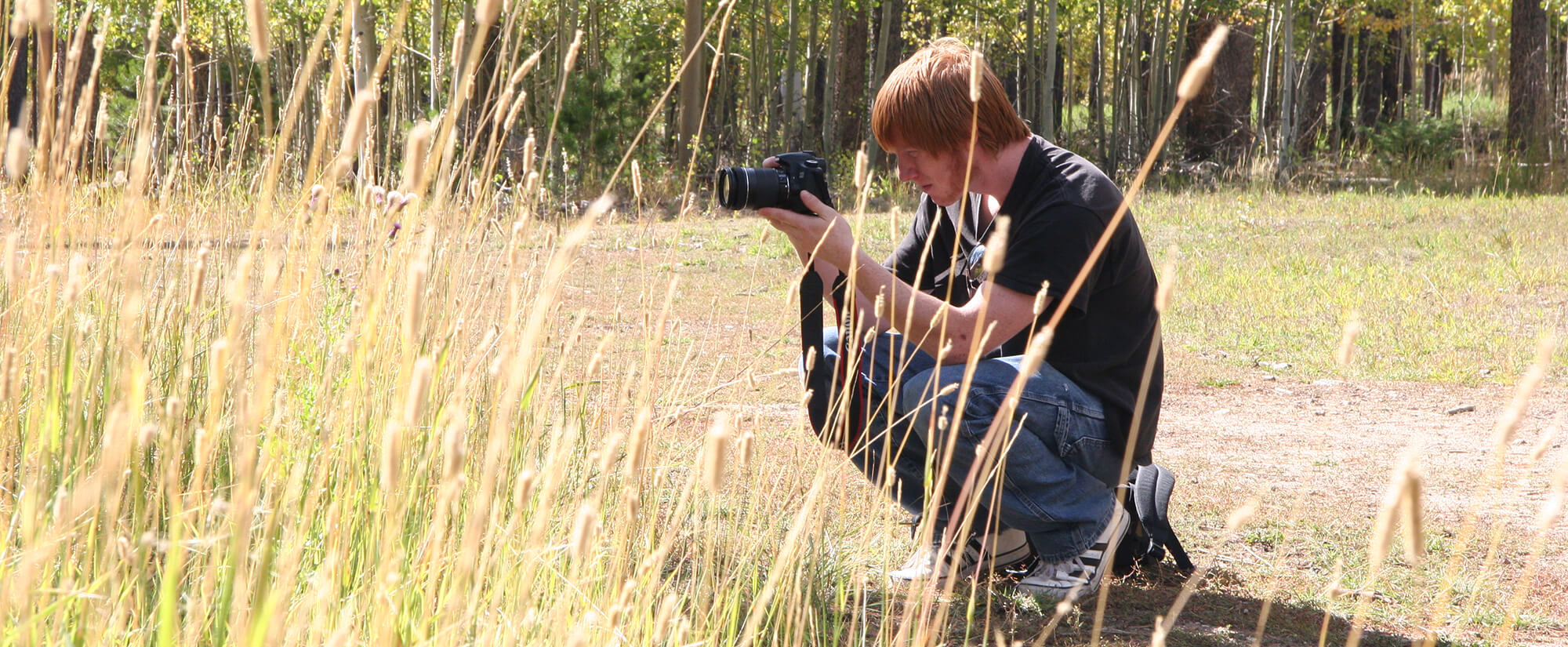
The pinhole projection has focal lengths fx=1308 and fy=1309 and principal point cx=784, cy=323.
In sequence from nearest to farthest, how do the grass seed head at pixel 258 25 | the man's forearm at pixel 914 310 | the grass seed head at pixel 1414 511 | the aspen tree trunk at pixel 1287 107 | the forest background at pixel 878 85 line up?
the grass seed head at pixel 1414 511, the grass seed head at pixel 258 25, the man's forearm at pixel 914 310, the forest background at pixel 878 85, the aspen tree trunk at pixel 1287 107

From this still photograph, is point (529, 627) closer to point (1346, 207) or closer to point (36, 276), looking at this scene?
point (36, 276)

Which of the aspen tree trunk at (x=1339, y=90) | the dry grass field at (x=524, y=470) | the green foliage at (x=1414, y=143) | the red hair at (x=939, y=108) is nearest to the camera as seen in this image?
the dry grass field at (x=524, y=470)

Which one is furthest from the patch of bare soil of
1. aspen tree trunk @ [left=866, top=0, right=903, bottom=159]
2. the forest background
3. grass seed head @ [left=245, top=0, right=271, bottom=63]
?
aspen tree trunk @ [left=866, top=0, right=903, bottom=159]

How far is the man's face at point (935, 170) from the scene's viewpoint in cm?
244

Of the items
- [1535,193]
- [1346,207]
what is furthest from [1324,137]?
[1346,207]

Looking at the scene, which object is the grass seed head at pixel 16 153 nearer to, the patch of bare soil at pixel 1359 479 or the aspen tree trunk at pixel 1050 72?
the patch of bare soil at pixel 1359 479

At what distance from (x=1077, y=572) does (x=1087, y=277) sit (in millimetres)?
607

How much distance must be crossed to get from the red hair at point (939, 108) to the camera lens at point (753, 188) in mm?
248

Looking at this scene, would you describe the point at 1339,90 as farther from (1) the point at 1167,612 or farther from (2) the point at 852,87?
(1) the point at 1167,612

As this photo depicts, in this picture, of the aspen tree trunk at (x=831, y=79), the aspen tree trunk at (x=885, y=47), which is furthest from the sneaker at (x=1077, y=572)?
the aspen tree trunk at (x=831, y=79)

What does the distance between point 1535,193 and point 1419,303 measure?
19.2 feet

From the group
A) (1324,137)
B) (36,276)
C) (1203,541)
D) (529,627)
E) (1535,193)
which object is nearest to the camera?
(529,627)

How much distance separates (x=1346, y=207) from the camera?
10.3 metres

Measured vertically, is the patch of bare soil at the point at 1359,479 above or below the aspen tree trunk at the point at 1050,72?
below
